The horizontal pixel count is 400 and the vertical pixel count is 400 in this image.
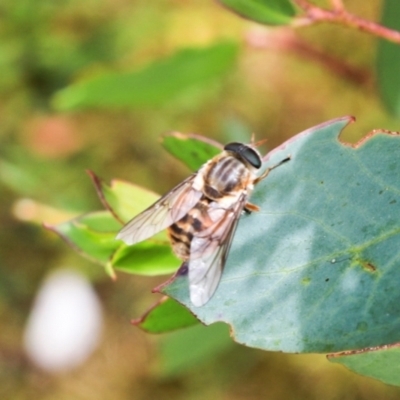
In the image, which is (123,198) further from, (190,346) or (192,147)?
(190,346)

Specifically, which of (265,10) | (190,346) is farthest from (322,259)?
(190,346)

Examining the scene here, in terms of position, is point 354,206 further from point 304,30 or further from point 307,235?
point 304,30

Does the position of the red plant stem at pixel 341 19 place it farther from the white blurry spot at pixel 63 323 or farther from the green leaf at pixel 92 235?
the white blurry spot at pixel 63 323

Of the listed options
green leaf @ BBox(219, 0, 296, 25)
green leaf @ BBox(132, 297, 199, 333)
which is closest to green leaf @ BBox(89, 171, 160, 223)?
green leaf @ BBox(132, 297, 199, 333)

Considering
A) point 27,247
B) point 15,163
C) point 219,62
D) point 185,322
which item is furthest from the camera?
point 27,247

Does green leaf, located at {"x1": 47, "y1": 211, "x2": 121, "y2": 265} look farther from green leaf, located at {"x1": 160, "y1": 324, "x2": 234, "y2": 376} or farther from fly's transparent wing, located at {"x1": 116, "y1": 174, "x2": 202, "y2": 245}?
green leaf, located at {"x1": 160, "y1": 324, "x2": 234, "y2": 376}

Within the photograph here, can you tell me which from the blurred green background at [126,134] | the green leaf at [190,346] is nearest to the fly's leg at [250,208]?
the green leaf at [190,346]

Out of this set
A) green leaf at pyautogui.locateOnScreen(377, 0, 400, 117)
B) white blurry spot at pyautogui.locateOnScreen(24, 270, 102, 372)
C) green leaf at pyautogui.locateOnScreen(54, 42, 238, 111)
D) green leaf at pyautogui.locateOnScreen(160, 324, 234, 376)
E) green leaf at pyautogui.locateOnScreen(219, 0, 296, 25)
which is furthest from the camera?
white blurry spot at pyautogui.locateOnScreen(24, 270, 102, 372)

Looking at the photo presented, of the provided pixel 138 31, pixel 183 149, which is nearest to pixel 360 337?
pixel 183 149
